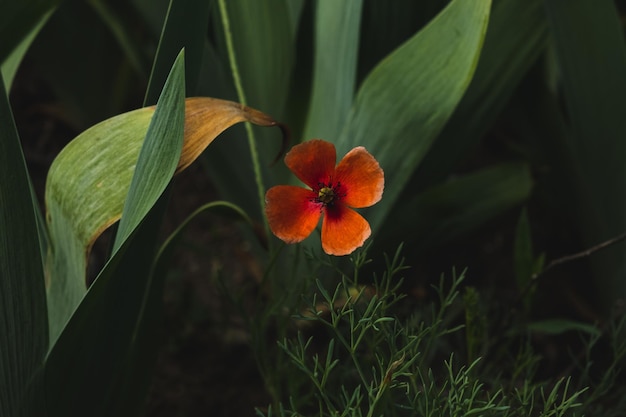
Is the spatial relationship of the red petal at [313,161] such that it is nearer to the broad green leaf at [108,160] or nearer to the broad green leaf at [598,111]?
the broad green leaf at [108,160]

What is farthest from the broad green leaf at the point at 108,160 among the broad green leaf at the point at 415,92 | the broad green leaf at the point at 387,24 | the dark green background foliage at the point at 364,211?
the broad green leaf at the point at 387,24

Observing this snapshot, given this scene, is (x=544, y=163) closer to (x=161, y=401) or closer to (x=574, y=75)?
(x=574, y=75)

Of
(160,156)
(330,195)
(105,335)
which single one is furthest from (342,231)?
(105,335)

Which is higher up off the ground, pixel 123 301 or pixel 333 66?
pixel 333 66

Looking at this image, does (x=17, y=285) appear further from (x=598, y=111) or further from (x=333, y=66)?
(x=598, y=111)

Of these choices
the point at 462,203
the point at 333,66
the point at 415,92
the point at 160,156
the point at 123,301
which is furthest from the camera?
the point at 462,203

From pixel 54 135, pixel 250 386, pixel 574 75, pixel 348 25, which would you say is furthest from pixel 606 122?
pixel 54 135
